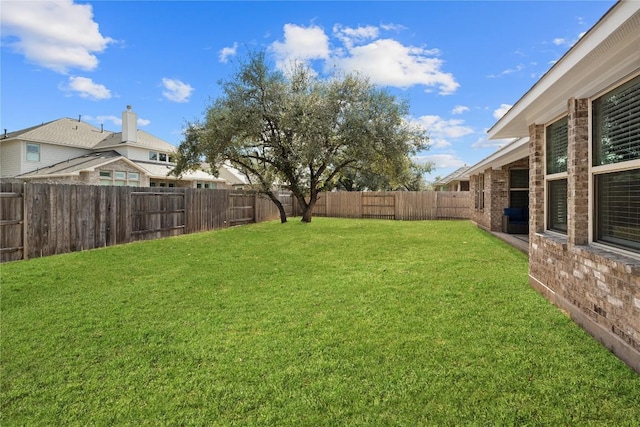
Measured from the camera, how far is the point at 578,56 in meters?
2.89

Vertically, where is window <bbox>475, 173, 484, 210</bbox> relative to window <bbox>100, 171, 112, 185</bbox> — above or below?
below

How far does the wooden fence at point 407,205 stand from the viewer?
19844mm

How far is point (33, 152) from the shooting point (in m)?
20.5

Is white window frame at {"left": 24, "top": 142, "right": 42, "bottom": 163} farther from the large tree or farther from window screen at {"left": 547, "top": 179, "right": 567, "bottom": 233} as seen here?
window screen at {"left": 547, "top": 179, "right": 567, "bottom": 233}

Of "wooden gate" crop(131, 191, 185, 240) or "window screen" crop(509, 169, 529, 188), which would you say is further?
"window screen" crop(509, 169, 529, 188)

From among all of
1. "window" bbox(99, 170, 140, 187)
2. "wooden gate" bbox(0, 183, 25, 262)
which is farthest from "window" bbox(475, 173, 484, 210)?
"window" bbox(99, 170, 140, 187)

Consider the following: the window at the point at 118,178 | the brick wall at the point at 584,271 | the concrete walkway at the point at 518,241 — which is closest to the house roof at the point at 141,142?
the window at the point at 118,178

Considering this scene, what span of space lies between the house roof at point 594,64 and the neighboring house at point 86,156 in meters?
17.2

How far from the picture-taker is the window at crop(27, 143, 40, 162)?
2028 cm

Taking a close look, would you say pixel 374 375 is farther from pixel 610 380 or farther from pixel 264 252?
pixel 264 252

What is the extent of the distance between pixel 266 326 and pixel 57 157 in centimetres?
2430

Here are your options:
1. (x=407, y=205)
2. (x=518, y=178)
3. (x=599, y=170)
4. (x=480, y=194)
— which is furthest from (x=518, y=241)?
(x=407, y=205)

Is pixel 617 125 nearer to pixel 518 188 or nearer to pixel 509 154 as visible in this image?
pixel 509 154

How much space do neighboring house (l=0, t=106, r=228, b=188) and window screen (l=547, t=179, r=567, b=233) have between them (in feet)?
56.1
